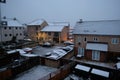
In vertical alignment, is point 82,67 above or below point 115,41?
below

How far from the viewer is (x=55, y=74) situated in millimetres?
14953

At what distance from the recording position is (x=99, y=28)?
2667cm

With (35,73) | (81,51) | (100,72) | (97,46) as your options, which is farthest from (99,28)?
(35,73)

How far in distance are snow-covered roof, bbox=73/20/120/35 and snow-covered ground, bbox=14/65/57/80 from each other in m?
12.2

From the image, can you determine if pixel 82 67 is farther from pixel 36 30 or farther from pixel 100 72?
pixel 36 30

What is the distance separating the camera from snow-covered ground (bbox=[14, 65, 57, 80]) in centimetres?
1707

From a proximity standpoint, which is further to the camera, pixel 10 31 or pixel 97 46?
pixel 10 31

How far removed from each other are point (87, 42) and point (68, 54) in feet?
17.6

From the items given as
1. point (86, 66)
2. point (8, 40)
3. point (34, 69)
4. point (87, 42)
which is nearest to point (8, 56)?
point (34, 69)

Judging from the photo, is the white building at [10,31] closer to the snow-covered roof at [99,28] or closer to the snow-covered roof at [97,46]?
the snow-covered roof at [99,28]

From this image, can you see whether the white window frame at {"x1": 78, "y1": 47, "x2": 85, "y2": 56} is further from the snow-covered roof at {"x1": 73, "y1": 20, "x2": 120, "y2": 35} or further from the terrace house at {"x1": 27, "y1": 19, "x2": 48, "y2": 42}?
the terrace house at {"x1": 27, "y1": 19, "x2": 48, "y2": 42}

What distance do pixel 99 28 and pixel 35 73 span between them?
705 inches

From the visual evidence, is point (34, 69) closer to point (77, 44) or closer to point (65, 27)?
point (77, 44)

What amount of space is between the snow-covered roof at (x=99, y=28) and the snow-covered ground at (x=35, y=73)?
12.2 meters
